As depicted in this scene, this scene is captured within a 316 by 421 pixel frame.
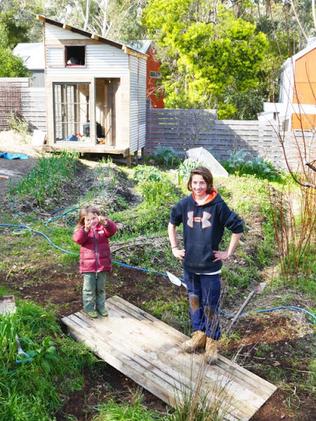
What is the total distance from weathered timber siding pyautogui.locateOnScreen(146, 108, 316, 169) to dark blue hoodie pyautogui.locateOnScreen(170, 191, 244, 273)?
11.1 meters

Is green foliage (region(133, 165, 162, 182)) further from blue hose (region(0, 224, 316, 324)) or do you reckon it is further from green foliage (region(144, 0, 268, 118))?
green foliage (region(144, 0, 268, 118))

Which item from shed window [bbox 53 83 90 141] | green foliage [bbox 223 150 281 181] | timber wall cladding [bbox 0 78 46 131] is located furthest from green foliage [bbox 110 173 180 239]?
timber wall cladding [bbox 0 78 46 131]

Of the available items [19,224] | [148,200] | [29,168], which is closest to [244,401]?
[19,224]

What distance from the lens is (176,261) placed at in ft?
19.5

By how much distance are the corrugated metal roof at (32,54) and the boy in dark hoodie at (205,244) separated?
91.1 ft

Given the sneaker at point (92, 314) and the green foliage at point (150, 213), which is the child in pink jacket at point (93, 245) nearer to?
the sneaker at point (92, 314)

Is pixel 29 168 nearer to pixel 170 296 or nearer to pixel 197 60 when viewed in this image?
pixel 170 296

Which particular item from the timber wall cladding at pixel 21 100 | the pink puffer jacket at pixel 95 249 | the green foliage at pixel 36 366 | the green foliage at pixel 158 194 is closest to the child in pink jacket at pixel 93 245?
the pink puffer jacket at pixel 95 249

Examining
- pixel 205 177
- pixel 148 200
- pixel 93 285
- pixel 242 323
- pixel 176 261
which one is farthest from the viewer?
pixel 148 200

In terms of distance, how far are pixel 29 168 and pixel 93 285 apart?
7.27 m

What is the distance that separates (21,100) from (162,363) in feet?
42.4

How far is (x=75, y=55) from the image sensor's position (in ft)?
40.6

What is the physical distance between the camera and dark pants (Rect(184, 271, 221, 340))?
358 cm

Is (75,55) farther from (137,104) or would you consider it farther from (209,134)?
(209,134)
